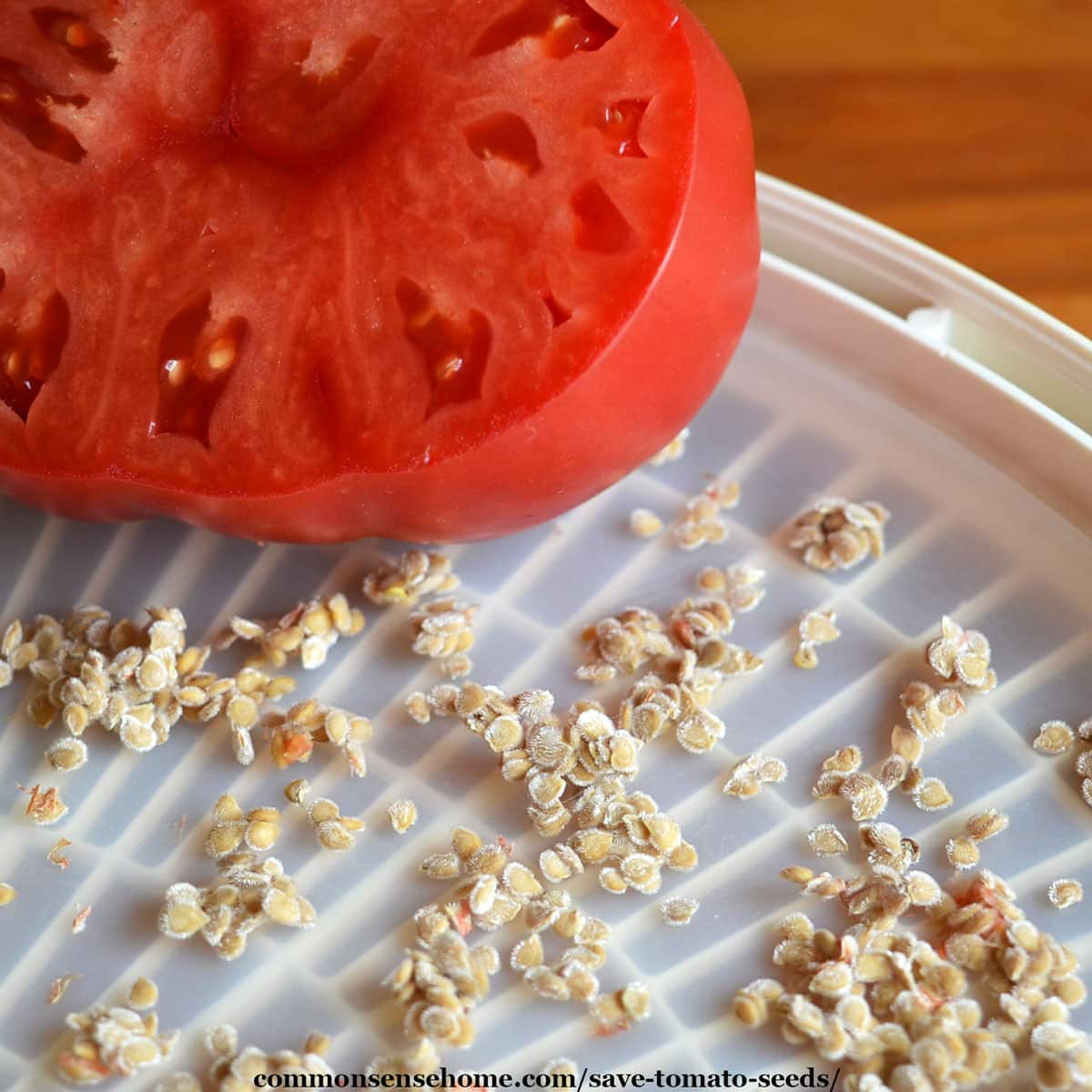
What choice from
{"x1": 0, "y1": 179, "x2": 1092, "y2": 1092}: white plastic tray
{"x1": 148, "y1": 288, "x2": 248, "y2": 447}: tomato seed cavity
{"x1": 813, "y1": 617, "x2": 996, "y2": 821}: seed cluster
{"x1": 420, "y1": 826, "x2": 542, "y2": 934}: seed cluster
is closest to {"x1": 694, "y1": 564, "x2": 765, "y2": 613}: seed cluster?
{"x1": 0, "y1": 179, "x2": 1092, "y2": 1092}: white plastic tray

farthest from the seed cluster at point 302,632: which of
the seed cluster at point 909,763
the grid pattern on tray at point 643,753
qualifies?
the seed cluster at point 909,763

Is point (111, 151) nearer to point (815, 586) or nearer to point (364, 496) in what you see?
point (364, 496)

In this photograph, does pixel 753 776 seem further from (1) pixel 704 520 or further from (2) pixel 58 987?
(2) pixel 58 987

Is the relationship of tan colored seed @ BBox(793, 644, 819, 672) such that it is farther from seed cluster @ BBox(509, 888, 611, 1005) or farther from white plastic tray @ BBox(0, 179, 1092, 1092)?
seed cluster @ BBox(509, 888, 611, 1005)

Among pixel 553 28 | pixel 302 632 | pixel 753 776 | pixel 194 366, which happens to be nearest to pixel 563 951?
pixel 753 776

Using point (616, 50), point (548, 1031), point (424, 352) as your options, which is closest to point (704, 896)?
point (548, 1031)

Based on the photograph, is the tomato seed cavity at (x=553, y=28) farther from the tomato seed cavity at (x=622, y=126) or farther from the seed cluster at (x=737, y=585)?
the seed cluster at (x=737, y=585)
